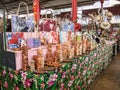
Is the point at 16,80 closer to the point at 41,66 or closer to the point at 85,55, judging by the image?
the point at 41,66

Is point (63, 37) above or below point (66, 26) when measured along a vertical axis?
below

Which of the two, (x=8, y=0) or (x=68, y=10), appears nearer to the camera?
(x=8, y=0)

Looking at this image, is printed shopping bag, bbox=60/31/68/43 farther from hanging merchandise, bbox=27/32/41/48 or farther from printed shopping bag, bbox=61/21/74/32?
hanging merchandise, bbox=27/32/41/48

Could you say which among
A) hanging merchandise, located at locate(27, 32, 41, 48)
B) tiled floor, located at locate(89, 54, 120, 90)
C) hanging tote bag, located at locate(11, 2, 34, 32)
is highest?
hanging tote bag, located at locate(11, 2, 34, 32)

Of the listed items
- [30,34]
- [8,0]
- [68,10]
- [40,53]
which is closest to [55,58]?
[40,53]

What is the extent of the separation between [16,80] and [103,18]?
4.45 meters

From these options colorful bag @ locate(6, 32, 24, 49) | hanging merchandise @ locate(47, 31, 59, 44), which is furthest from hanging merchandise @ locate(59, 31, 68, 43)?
colorful bag @ locate(6, 32, 24, 49)

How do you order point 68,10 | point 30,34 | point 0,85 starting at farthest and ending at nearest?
point 68,10 < point 0,85 < point 30,34

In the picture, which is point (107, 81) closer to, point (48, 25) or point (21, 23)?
point (48, 25)

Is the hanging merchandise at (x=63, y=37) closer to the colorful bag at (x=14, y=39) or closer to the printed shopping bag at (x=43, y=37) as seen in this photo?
the printed shopping bag at (x=43, y=37)

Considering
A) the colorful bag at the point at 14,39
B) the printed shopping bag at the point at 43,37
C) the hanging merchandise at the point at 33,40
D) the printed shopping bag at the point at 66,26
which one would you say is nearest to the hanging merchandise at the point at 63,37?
the printed shopping bag at the point at 66,26

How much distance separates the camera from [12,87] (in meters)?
1.72

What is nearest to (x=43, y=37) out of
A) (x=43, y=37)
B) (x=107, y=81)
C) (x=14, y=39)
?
(x=43, y=37)

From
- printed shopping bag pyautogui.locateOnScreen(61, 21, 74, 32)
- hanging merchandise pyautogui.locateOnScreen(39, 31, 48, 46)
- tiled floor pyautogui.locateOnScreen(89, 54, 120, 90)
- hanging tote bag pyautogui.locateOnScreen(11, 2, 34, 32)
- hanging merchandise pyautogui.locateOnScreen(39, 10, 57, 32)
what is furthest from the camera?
tiled floor pyautogui.locateOnScreen(89, 54, 120, 90)
